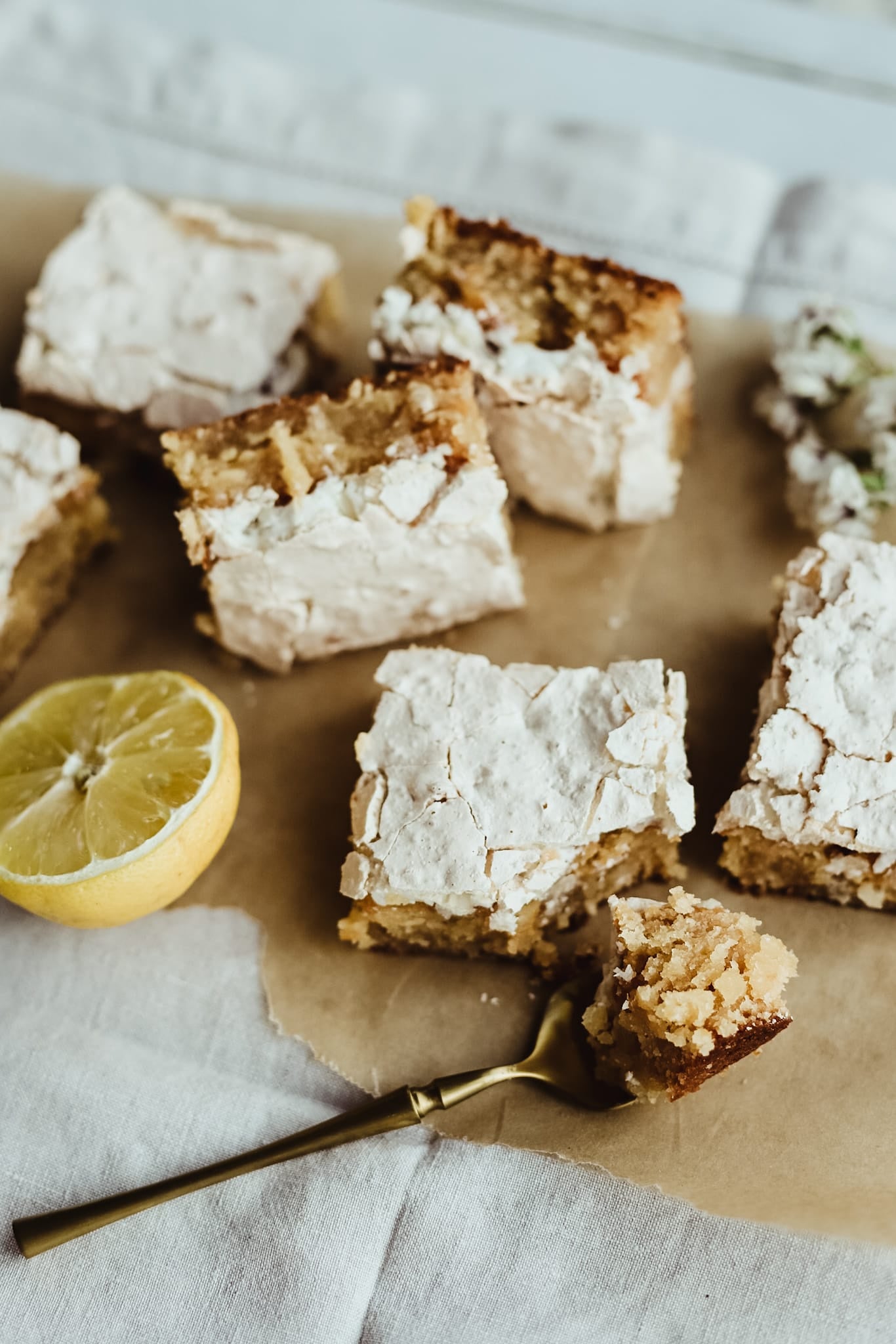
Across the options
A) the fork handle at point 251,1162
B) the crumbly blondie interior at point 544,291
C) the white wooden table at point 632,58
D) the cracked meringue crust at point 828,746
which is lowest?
the fork handle at point 251,1162

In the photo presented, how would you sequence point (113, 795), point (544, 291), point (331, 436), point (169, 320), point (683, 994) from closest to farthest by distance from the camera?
point (683, 994) < point (113, 795) < point (331, 436) < point (544, 291) < point (169, 320)

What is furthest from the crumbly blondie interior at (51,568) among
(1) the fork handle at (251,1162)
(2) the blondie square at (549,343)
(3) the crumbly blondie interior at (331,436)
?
(1) the fork handle at (251,1162)

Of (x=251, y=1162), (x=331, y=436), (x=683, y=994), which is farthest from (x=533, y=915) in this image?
(x=331, y=436)

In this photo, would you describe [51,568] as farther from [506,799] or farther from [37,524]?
[506,799]

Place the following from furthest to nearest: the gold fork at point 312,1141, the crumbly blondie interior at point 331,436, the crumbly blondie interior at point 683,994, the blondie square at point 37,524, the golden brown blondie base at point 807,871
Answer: the blondie square at point 37,524
the crumbly blondie interior at point 331,436
the golden brown blondie base at point 807,871
the gold fork at point 312,1141
the crumbly blondie interior at point 683,994

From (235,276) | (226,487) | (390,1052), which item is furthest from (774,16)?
(390,1052)

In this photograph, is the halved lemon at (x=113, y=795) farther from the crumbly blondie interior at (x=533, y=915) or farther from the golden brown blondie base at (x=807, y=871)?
the golden brown blondie base at (x=807, y=871)

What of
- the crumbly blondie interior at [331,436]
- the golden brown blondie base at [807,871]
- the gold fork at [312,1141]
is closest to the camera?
the gold fork at [312,1141]
